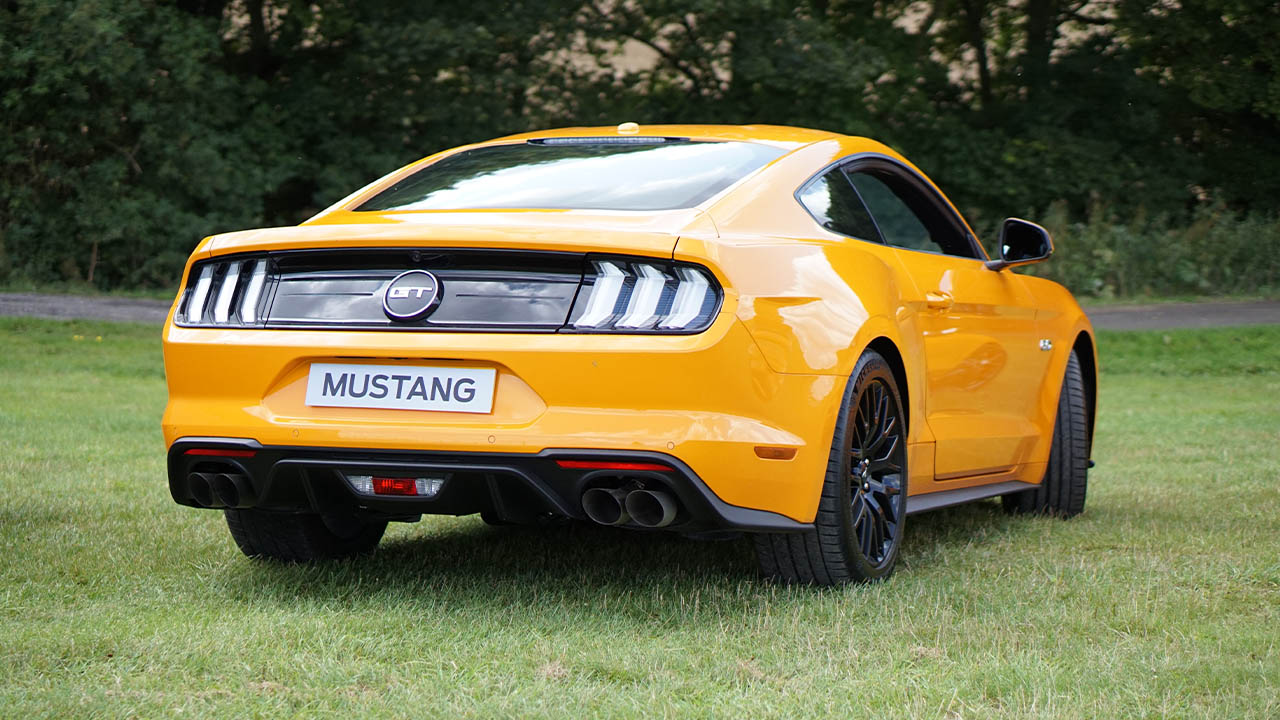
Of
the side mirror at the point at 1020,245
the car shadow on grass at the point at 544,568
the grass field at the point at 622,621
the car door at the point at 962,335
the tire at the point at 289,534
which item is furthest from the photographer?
the side mirror at the point at 1020,245

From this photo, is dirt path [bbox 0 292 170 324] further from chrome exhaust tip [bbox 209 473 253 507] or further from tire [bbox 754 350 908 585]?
tire [bbox 754 350 908 585]

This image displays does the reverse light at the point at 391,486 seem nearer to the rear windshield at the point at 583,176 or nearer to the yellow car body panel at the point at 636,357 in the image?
the yellow car body panel at the point at 636,357

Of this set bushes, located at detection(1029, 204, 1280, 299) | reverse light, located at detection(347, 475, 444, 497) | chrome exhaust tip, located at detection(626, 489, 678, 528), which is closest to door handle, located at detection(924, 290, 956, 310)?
chrome exhaust tip, located at detection(626, 489, 678, 528)

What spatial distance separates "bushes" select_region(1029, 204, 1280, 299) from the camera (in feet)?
65.0

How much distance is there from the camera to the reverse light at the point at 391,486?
12.1 feet

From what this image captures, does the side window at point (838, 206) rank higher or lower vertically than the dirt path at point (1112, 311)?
higher

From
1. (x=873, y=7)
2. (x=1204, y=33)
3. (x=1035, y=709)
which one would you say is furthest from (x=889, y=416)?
(x=873, y=7)

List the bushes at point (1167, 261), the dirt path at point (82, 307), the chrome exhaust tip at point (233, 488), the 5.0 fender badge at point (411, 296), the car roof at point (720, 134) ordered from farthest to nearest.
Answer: the bushes at point (1167, 261) → the dirt path at point (82, 307) → the car roof at point (720, 134) → the chrome exhaust tip at point (233, 488) → the 5.0 fender badge at point (411, 296)

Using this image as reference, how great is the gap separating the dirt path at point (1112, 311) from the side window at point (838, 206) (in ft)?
43.5

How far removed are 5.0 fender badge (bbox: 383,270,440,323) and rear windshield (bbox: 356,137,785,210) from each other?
1.44 feet

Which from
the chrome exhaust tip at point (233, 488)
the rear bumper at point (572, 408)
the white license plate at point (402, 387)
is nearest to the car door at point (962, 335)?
the rear bumper at point (572, 408)

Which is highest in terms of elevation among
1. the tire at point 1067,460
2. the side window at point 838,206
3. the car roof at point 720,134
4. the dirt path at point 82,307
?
the car roof at point 720,134

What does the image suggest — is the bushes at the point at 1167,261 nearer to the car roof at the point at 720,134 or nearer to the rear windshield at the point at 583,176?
the car roof at the point at 720,134

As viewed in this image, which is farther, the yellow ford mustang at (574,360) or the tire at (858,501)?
the tire at (858,501)
